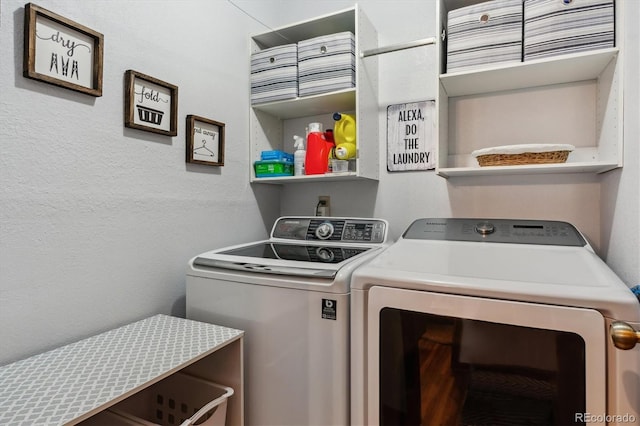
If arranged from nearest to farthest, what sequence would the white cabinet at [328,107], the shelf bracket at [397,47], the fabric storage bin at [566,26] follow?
the fabric storage bin at [566,26] < the shelf bracket at [397,47] < the white cabinet at [328,107]

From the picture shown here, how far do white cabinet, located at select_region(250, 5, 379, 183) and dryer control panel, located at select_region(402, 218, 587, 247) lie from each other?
45cm

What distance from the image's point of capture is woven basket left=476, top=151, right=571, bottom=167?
144 centimetres

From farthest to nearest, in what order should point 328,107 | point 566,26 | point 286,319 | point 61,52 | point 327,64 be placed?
point 328,107, point 327,64, point 566,26, point 286,319, point 61,52

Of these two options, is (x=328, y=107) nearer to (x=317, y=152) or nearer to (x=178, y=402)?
(x=317, y=152)

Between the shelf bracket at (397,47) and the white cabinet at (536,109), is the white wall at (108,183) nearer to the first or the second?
the shelf bracket at (397,47)

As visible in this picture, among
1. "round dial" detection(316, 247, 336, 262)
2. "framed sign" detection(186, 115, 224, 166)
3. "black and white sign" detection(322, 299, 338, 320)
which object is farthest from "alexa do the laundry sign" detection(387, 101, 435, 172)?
"black and white sign" detection(322, 299, 338, 320)

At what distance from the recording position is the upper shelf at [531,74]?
1380 mm

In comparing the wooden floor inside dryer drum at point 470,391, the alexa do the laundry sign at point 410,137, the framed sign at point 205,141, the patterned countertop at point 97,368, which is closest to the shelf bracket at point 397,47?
the alexa do the laundry sign at point 410,137

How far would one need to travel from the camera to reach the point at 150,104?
1462 millimetres

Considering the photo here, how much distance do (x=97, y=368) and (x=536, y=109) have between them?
208 cm

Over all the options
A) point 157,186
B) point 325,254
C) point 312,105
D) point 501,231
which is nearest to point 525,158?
point 501,231

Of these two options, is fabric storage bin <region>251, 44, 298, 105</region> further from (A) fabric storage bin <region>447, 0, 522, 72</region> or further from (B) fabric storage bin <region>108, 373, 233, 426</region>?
(B) fabric storage bin <region>108, 373, 233, 426</region>

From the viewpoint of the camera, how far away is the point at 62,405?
83 centimetres

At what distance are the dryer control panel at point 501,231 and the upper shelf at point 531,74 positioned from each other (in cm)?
66
